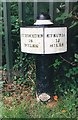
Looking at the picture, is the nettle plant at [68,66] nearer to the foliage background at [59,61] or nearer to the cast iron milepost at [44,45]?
the foliage background at [59,61]

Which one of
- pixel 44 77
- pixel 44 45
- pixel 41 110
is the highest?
pixel 44 45

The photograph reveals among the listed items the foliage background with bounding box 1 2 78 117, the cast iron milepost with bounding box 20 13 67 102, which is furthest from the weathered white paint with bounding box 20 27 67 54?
the foliage background with bounding box 1 2 78 117

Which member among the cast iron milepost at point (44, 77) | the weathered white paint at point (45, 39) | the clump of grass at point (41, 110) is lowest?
the clump of grass at point (41, 110)

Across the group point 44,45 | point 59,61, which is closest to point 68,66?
point 59,61

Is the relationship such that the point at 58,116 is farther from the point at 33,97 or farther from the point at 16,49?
the point at 16,49

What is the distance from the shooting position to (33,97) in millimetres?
2760

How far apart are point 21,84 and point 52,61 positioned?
1.66ft

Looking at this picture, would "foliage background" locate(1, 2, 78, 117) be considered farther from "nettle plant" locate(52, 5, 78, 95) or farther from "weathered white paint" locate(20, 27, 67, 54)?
"weathered white paint" locate(20, 27, 67, 54)

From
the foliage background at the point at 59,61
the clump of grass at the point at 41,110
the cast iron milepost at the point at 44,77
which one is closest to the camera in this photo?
the clump of grass at the point at 41,110

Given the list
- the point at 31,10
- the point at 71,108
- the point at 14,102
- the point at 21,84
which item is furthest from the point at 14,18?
the point at 71,108

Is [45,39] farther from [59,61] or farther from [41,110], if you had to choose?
[41,110]

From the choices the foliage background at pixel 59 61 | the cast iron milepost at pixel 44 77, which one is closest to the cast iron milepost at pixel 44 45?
the cast iron milepost at pixel 44 77

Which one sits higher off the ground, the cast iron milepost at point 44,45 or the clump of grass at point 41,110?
the cast iron milepost at point 44,45

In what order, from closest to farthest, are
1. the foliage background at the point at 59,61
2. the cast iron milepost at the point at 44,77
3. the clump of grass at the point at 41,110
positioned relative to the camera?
1. the clump of grass at the point at 41,110
2. the cast iron milepost at the point at 44,77
3. the foliage background at the point at 59,61
